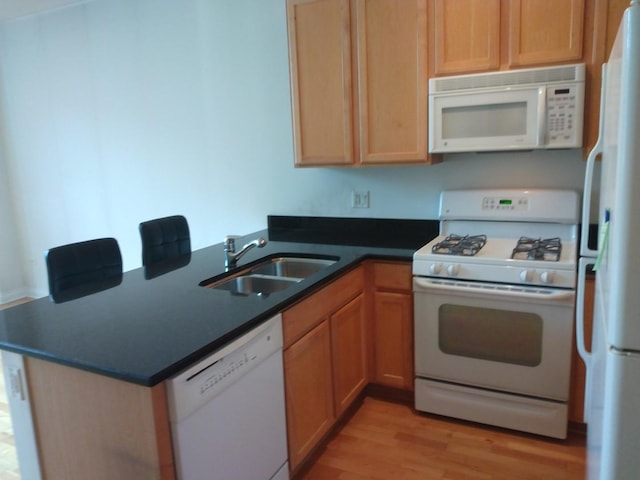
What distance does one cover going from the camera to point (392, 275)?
2600 mm

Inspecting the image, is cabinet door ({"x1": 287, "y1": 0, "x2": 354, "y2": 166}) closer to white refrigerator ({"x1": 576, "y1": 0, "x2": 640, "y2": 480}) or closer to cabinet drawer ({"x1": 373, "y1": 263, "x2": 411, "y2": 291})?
cabinet drawer ({"x1": 373, "y1": 263, "x2": 411, "y2": 291})

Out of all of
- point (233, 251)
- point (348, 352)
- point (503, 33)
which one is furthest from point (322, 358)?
point (503, 33)

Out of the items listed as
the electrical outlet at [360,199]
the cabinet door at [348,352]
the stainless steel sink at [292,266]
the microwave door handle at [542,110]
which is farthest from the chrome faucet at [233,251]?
the microwave door handle at [542,110]

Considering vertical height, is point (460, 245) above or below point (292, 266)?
above

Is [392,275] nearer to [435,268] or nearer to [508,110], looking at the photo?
[435,268]

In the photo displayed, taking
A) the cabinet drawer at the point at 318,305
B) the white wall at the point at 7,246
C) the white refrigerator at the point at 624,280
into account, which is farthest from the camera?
the white wall at the point at 7,246

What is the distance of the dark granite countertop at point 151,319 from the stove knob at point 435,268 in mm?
166

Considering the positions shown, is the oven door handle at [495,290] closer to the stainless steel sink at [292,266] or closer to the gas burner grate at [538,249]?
the gas burner grate at [538,249]

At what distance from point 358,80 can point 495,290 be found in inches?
53.3

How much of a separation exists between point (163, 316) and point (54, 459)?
55cm

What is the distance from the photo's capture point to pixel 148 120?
12.8 feet

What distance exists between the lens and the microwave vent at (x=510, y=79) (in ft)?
7.23

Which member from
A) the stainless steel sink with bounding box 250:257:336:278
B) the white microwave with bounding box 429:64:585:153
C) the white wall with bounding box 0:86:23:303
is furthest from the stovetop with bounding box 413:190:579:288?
the white wall with bounding box 0:86:23:303

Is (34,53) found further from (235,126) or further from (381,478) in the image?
(381,478)
